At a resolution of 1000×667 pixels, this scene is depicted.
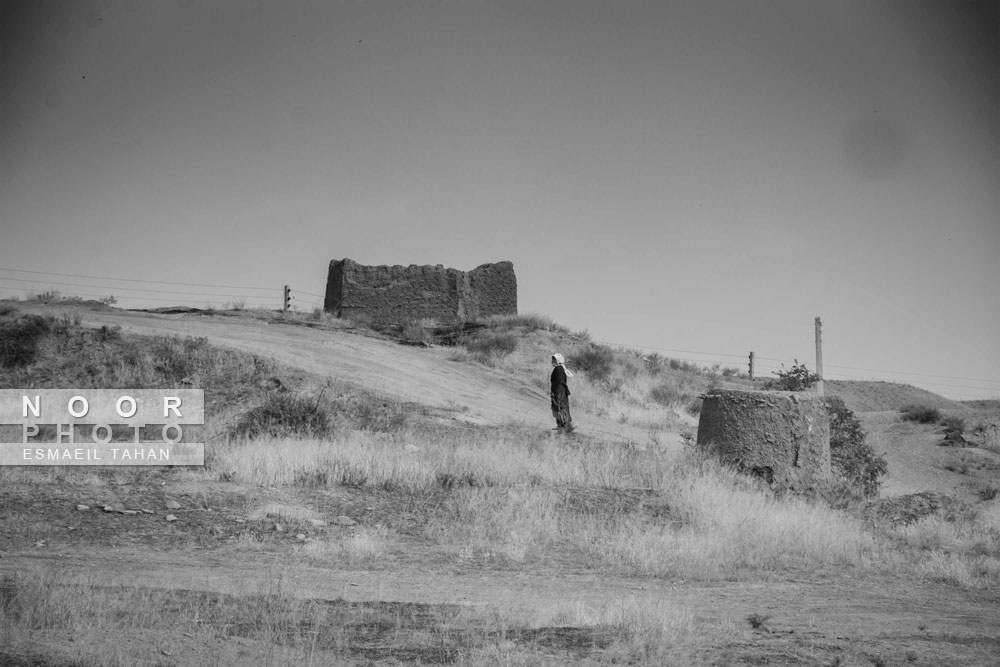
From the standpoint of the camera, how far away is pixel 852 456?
16.5 metres

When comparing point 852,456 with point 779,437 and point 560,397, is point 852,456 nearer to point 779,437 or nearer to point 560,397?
point 779,437

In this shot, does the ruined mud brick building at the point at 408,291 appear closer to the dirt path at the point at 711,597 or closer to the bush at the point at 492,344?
the bush at the point at 492,344

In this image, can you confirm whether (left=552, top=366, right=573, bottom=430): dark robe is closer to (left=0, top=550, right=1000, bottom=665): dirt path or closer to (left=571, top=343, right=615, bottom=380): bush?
(left=0, top=550, right=1000, bottom=665): dirt path

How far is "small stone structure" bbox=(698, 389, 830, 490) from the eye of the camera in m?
13.8

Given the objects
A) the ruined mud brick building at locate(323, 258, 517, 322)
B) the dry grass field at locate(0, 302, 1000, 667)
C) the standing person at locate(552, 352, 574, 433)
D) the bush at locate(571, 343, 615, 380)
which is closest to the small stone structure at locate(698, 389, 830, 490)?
the dry grass field at locate(0, 302, 1000, 667)

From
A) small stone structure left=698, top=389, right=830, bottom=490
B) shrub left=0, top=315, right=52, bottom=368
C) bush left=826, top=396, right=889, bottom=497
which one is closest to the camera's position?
small stone structure left=698, top=389, right=830, bottom=490

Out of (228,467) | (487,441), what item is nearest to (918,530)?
(487,441)

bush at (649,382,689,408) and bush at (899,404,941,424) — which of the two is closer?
bush at (899,404,941,424)

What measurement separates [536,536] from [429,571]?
1960 mm

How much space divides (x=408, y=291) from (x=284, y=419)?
15.3m

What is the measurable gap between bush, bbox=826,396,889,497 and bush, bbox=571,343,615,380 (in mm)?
12008

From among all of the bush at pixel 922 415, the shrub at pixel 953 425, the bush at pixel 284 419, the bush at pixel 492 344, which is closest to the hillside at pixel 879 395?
the bush at pixel 922 415

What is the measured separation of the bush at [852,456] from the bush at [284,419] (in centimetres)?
920

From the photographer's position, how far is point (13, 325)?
1977 cm
